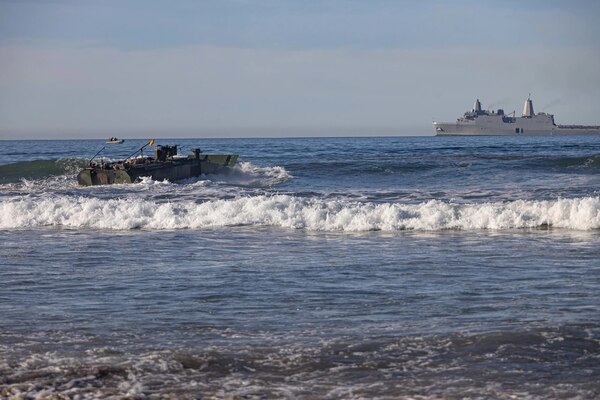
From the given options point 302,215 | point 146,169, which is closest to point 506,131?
point 146,169

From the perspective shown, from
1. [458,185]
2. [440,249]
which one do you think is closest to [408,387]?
[440,249]

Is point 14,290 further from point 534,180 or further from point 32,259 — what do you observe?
point 534,180

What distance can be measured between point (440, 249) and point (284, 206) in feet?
23.1

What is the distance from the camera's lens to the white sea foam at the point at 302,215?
20125 millimetres

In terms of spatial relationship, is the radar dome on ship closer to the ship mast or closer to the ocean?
the ship mast

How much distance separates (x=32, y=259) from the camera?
1541cm

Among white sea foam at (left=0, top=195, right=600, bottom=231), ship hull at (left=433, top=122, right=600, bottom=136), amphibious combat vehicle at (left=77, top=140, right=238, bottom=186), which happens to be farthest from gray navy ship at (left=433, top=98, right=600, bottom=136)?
white sea foam at (left=0, top=195, right=600, bottom=231)

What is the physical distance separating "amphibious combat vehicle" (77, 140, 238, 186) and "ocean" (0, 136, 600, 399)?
34.3ft

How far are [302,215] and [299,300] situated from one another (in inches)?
396

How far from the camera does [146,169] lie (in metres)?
34.2

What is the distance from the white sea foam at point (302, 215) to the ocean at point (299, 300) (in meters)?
0.06

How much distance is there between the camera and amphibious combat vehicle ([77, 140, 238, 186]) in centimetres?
3391

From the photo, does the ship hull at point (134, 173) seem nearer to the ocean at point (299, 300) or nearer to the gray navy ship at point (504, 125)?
the ocean at point (299, 300)

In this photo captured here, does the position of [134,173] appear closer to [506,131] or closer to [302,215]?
[302,215]
